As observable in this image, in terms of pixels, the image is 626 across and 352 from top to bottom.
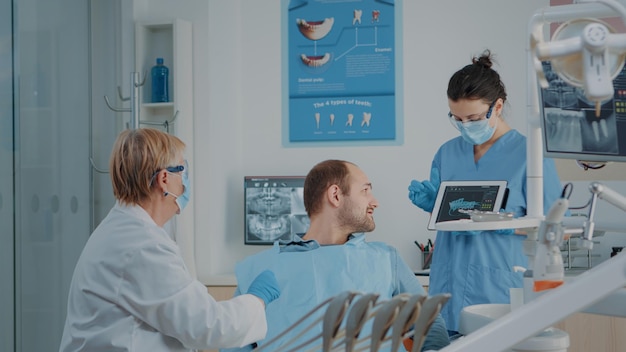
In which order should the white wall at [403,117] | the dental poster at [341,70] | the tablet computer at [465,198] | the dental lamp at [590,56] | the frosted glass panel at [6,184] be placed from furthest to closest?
1. the dental poster at [341,70]
2. the white wall at [403,117]
3. the frosted glass panel at [6,184]
4. the tablet computer at [465,198]
5. the dental lamp at [590,56]

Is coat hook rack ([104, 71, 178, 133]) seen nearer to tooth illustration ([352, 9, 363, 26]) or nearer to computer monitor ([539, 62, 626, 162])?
tooth illustration ([352, 9, 363, 26])

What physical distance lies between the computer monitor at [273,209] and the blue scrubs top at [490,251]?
151 cm

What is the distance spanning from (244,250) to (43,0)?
160cm

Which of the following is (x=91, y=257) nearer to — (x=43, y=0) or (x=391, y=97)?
(x=43, y=0)

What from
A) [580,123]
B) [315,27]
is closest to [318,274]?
[580,123]

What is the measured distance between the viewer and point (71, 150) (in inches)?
156

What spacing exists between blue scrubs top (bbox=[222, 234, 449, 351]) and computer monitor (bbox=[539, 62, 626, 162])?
676mm

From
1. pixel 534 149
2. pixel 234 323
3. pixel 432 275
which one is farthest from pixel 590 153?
pixel 432 275

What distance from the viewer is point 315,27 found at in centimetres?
441

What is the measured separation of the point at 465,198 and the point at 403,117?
1.75 metres

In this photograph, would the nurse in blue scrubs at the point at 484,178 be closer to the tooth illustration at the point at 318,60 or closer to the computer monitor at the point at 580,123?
the computer monitor at the point at 580,123

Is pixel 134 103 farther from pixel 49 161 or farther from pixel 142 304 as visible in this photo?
pixel 142 304

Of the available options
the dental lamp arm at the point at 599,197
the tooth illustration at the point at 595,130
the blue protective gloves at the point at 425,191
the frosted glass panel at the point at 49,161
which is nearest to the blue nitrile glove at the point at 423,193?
the blue protective gloves at the point at 425,191

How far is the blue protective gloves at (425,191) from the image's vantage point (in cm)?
284
